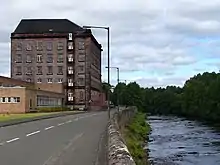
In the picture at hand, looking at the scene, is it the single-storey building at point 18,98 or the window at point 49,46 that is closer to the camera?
the single-storey building at point 18,98

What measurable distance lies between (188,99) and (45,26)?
47201 mm

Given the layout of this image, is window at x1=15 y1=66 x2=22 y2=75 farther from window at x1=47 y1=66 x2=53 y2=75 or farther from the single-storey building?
the single-storey building

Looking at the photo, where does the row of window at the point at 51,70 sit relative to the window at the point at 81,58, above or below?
below

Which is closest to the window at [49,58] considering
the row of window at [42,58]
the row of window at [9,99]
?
the row of window at [42,58]

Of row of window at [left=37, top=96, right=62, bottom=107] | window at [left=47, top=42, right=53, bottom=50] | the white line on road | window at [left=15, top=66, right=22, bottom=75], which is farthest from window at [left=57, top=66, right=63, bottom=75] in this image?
the white line on road

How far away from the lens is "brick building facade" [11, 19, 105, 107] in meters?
130

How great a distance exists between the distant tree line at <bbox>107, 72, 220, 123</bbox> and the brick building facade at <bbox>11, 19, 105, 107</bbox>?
10771mm

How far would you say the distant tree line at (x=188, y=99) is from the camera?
112562mm

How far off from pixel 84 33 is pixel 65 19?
934 centimetres

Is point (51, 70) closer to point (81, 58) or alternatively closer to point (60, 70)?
point (60, 70)

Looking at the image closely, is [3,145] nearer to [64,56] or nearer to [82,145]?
[82,145]

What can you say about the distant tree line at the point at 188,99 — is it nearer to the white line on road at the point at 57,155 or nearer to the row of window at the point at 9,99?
the row of window at the point at 9,99

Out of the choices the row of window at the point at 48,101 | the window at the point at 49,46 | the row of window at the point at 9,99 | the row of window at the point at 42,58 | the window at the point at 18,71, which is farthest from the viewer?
the window at the point at 18,71

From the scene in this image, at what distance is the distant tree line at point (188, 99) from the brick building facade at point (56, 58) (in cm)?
1077
